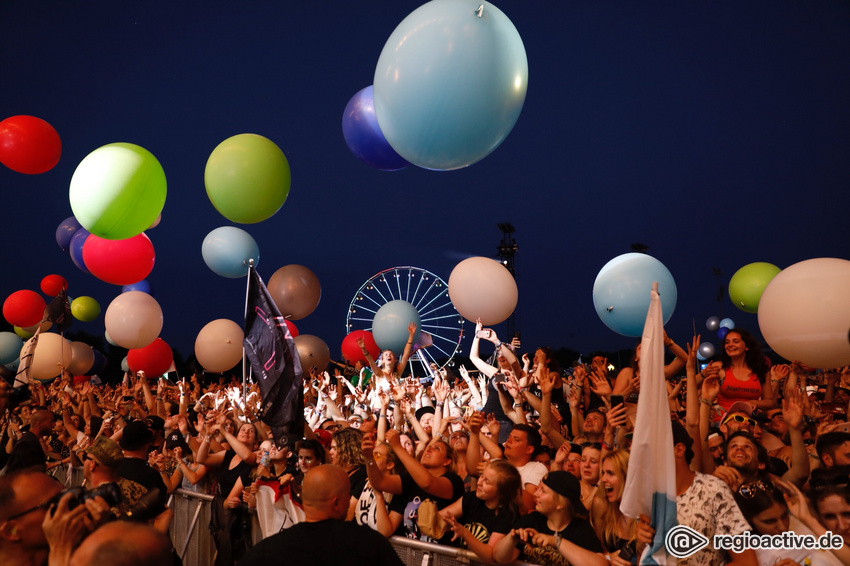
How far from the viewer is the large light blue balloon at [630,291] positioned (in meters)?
5.86

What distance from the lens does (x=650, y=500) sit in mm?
2586

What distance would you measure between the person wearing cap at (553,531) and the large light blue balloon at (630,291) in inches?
121

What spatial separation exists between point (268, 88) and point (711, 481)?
1442 inches

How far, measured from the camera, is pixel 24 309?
11.9 m

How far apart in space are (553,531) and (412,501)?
105cm

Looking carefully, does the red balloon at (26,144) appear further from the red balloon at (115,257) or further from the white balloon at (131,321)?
the white balloon at (131,321)

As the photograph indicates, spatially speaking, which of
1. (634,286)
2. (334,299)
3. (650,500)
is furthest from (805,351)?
(334,299)

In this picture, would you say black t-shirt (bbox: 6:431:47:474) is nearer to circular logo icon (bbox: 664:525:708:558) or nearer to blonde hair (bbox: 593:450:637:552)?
blonde hair (bbox: 593:450:637:552)

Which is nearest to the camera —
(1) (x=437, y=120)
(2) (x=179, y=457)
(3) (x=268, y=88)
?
(1) (x=437, y=120)

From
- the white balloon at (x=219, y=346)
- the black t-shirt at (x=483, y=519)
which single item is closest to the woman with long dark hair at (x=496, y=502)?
the black t-shirt at (x=483, y=519)

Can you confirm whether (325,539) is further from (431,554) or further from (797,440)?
(797,440)

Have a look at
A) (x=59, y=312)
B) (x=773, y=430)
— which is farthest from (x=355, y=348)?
(x=773, y=430)

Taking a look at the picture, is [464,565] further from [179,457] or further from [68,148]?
[68,148]

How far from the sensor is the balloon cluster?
3869 millimetres
